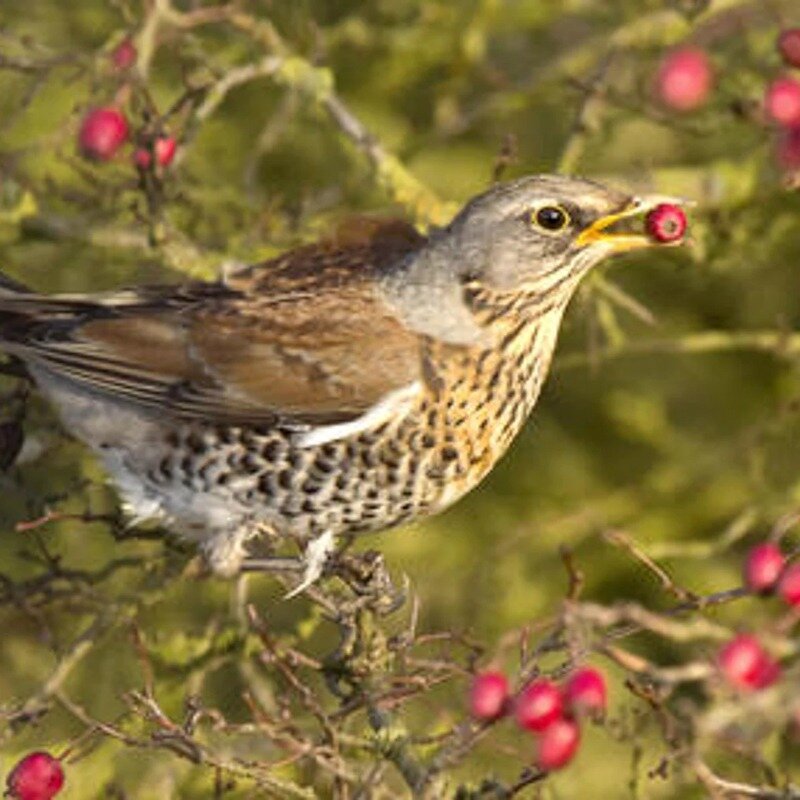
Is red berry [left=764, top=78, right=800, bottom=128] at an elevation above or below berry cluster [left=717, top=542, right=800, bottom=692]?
above

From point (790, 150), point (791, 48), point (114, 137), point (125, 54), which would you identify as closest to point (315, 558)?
point (114, 137)

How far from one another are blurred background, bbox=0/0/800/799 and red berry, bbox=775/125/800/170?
27 centimetres

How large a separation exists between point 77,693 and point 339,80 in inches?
A: 80.9

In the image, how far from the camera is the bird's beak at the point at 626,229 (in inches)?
180

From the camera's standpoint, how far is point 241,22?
17.3 feet

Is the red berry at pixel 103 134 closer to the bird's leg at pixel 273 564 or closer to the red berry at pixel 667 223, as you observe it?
the bird's leg at pixel 273 564

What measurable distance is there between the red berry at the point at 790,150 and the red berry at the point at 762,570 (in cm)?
125

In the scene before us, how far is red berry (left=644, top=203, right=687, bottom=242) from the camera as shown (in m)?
4.52

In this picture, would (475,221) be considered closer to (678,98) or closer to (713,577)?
(678,98)

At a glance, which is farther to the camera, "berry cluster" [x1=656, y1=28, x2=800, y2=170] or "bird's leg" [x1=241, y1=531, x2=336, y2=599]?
"berry cluster" [x1=656, y1=28, x2=800, y2=170]

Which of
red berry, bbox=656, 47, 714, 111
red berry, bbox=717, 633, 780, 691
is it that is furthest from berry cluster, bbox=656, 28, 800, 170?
red berry, bbox=717, 633, 780, 691

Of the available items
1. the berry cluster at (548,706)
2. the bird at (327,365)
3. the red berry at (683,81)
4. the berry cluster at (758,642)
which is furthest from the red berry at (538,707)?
the red berry at (683,81)

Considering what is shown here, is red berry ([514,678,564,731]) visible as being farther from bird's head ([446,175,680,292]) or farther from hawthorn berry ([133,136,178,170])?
hawthorn berry ([133,136,178,170])

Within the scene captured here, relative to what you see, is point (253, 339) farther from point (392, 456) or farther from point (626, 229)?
point (626, 229)
